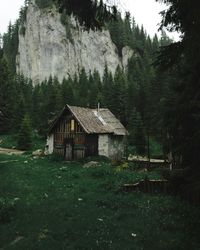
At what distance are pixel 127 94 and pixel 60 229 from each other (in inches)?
2370

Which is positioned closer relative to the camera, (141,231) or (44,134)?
(141,231)

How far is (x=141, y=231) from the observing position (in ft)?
39.7

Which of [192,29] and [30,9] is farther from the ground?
[30,9]

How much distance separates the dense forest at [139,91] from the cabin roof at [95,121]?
5.75 m

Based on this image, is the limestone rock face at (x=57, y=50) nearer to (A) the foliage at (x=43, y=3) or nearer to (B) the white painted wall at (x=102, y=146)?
(A) the foliage at (x=43, y=3)

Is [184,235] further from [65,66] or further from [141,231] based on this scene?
[65,66]

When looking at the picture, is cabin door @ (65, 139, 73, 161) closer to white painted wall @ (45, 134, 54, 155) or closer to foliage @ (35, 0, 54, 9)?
white painted wall @ (45, 134, 54, 155)

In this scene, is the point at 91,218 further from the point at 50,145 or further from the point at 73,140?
the point at 50,145

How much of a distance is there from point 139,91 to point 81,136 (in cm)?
3612

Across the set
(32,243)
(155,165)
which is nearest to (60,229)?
(32,243)

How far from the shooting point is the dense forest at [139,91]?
362 inches

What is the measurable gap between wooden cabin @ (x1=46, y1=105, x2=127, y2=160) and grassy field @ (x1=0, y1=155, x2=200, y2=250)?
715 inches

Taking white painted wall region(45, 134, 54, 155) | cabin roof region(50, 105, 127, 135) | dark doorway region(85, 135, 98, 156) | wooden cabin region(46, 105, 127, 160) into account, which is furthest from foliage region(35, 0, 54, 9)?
dark doorway region(85, 135, 98, 156)

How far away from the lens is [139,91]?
73.0 m
